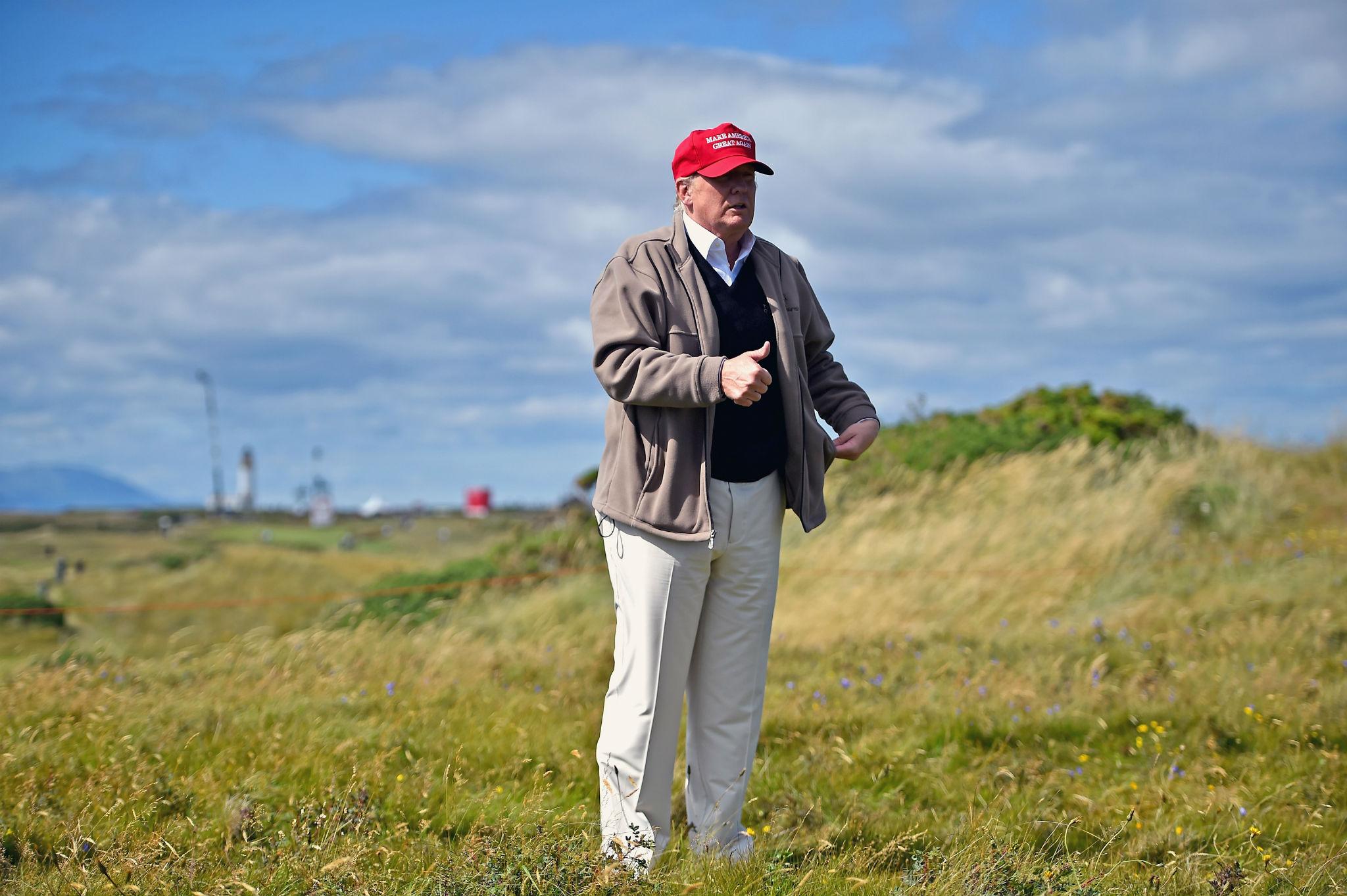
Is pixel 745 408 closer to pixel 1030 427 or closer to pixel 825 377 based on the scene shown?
pixel 825 377

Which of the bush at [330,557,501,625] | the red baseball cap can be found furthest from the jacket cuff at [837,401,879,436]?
the bush at [330,557,501,625]

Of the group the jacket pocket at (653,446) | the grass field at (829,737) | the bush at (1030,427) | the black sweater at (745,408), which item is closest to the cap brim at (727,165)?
the black sweater at (745,408)

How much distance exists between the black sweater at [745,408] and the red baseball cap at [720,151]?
0.27 meters

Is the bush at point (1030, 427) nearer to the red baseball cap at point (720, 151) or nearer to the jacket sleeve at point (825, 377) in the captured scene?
the jacket sleeve at point (825, 377)

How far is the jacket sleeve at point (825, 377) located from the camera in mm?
4023

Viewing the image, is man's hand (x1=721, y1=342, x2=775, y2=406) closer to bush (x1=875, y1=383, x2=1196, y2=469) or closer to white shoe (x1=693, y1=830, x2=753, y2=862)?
white shoe (x1=693, y1=830, x2=753, y2=862)

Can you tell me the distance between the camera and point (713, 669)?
12.4 ft

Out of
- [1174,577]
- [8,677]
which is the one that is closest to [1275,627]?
[1174,577]

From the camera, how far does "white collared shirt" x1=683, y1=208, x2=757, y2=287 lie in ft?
12.1

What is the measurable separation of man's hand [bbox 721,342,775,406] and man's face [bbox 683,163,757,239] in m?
0.52

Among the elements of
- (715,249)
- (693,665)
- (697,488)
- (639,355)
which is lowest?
(693,665)

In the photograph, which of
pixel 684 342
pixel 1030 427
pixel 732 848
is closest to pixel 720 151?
pixel 684 342

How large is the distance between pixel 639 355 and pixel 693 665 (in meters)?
1.08

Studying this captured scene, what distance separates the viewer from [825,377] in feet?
13.6
